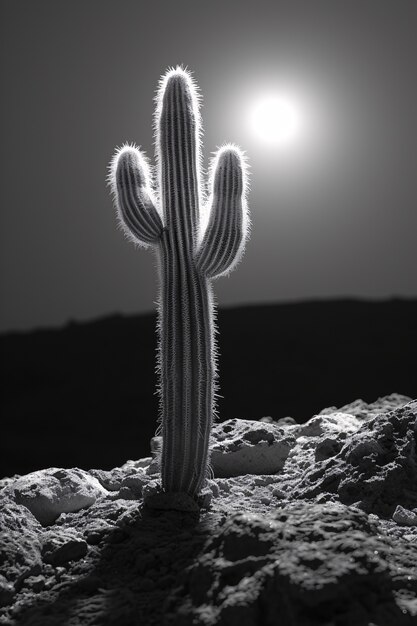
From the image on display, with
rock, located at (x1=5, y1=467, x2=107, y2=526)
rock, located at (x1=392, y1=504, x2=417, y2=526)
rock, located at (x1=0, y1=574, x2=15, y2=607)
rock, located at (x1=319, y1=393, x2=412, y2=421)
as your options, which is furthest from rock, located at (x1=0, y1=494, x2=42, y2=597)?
rock, located at (x1=319, y1=393, x2=412, y2=421)

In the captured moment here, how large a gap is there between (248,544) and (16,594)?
4.59 feet

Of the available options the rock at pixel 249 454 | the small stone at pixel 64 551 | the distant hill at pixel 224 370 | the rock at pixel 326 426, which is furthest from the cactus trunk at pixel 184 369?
the distant hill at pixel 224 370

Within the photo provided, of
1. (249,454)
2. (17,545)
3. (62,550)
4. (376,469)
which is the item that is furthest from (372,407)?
(17,545)

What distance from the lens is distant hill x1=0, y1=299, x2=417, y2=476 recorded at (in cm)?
1118

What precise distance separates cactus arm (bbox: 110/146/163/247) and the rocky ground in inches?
71.1

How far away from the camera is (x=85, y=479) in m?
5.85

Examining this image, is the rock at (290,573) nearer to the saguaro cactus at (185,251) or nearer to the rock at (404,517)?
the rock at (404,517)

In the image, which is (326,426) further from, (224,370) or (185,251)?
(224,370)

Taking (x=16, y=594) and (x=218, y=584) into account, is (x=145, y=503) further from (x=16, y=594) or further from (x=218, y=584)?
(x=218, y=584)

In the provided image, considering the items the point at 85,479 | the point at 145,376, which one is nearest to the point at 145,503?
the point at 85,479

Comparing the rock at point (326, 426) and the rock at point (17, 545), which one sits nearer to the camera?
the rock at point (17, 545)

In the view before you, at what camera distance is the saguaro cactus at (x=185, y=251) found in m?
5.10

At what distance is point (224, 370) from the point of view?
13469 mm

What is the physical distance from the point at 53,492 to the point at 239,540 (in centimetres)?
221
